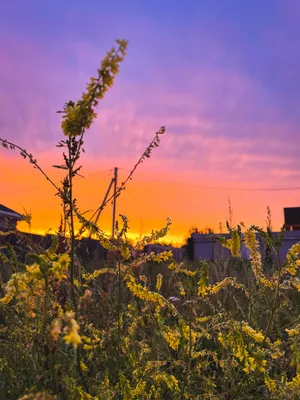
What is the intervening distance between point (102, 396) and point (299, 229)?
3945cm

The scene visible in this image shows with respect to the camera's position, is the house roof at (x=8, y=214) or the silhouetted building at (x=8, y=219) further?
the house roof at (x=8, y=214)

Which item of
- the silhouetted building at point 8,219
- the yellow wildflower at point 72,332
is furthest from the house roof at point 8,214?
the yellow wildflower at point 72,332

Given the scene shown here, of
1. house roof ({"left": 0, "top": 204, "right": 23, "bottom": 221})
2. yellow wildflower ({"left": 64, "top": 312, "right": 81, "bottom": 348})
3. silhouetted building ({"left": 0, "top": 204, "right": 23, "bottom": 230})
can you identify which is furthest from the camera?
house roof ({"left": 0, "top": 204, "right": 23, "bottom": 221})

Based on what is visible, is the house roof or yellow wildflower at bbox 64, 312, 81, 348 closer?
yellow wildflower at bbox 64, 312, 81, 348

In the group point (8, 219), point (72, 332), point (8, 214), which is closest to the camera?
point (72, 332)

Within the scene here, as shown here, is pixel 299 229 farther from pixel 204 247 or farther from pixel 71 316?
pixel 71 316

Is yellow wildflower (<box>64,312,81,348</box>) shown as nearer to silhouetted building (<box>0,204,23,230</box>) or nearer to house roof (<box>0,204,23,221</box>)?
silhouetted building (<box>0,204,23,230</box>)

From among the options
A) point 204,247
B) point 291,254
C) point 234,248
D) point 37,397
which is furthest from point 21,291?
point 204,247

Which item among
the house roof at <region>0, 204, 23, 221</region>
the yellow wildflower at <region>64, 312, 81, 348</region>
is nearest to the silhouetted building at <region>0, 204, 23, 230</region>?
the house roof at <region>0, 204, 23, 221</region>

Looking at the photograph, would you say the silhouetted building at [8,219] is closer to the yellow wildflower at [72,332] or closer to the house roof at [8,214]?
the house roof at [8,214]

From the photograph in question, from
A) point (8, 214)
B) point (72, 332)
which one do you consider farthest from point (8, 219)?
point (8, 214)

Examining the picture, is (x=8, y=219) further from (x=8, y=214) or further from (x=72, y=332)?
(x=8, y=214)

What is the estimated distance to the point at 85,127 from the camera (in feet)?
5.90

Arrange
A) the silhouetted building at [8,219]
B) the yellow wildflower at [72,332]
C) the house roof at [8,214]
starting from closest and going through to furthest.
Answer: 1. the yellow wildflower at [72,332]
2. the silhouetted building at [8,219]
3. the house roof at [8,214]
